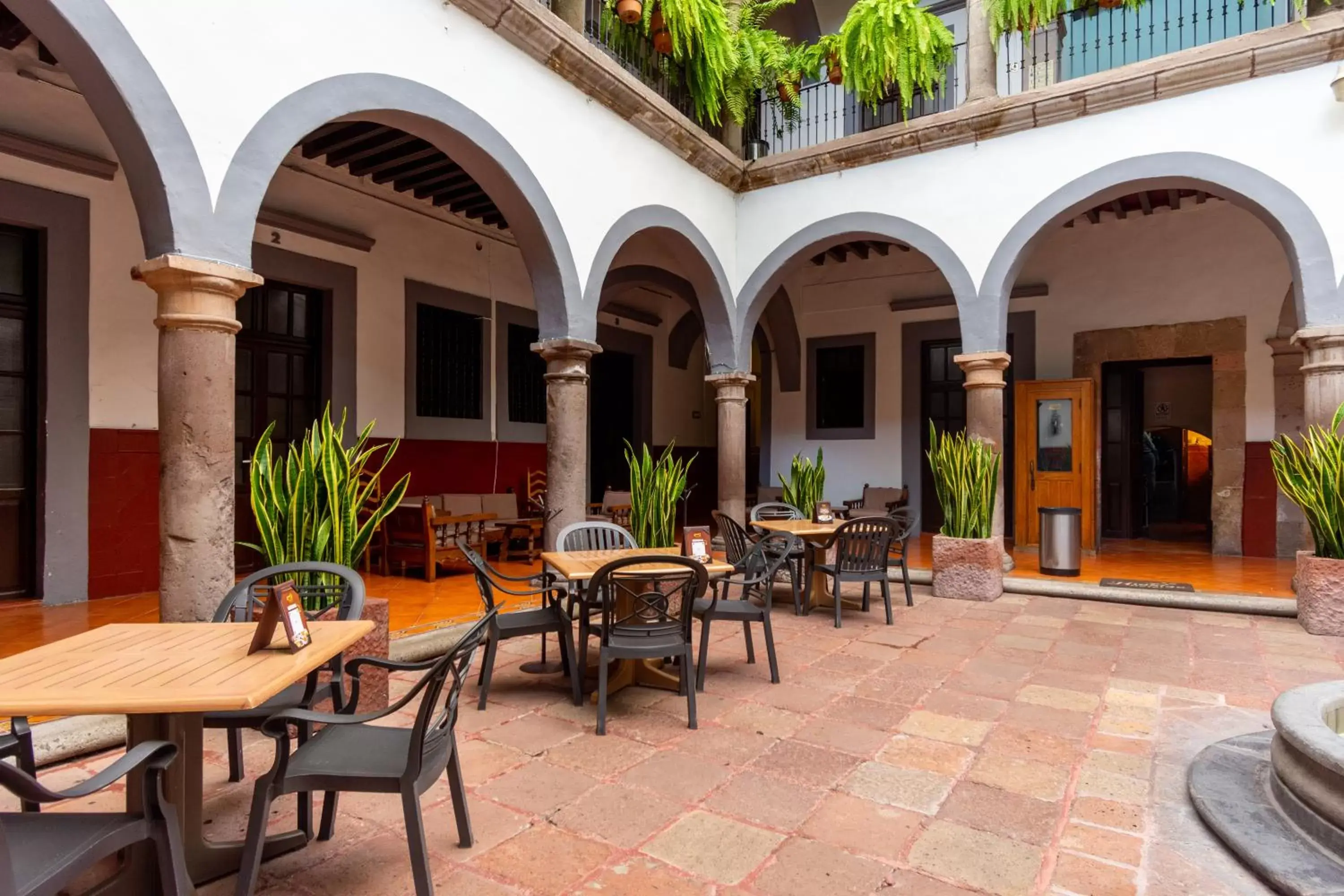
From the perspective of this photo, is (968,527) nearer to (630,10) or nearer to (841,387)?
(841,387)

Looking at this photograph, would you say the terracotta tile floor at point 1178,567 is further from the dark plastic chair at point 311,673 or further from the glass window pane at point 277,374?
the glass window pane at point 277,374

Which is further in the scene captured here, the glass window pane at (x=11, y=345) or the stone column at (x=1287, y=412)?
the stone column at (x=1287, y=412)

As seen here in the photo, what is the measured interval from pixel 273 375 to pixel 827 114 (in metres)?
5.69

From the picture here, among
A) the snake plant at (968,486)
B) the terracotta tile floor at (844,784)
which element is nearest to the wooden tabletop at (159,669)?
the terracotta tile floor at (844,784)

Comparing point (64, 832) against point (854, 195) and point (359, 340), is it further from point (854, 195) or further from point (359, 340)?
point (854, 195)

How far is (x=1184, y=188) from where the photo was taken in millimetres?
5809

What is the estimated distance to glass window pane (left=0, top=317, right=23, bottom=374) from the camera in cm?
475

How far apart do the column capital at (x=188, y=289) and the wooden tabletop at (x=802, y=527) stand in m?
→ 3.29

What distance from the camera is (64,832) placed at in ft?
4.83

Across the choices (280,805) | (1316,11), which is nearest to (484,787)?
(280,805)

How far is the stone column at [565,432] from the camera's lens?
5305mm

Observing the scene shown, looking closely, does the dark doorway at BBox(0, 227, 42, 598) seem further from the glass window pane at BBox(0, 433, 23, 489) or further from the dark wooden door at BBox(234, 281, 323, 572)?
the dark wooden door at BBox(234, 281, 323, 572)

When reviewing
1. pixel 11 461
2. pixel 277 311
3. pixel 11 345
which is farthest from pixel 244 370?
pixel 11 461

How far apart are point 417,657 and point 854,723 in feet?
7.46
